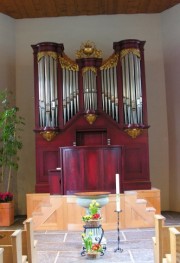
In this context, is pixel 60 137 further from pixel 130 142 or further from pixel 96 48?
pixel 96 48

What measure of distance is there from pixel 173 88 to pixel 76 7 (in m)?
2.95

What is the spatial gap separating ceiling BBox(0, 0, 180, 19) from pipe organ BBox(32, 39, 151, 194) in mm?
1068

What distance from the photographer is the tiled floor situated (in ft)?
16.1

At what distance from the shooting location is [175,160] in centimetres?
924

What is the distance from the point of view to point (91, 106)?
8672mm

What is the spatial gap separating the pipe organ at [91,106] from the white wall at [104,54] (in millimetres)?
1013

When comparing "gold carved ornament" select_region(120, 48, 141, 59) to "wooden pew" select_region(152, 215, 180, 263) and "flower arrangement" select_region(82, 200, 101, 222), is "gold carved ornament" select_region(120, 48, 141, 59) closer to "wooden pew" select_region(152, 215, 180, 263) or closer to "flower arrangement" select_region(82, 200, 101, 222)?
"flower arrangement" select_region(82, 200, 101, 222)

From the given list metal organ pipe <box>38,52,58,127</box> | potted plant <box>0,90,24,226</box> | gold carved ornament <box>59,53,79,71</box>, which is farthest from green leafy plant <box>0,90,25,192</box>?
gold carved ornament <box>59,53,79,71</box>

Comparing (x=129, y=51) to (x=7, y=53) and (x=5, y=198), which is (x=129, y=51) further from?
Answer: (x=5, y=198)

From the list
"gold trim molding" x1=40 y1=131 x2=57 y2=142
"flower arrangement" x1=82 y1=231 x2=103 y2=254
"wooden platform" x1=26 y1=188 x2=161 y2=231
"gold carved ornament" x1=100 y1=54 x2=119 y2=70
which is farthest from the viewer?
"gold carved ornament" x1=100 y1=54 x2=119 y2=70

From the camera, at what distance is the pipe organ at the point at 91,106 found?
859 centimetres

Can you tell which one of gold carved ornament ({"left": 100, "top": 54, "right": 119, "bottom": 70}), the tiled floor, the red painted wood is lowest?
the tiled floor

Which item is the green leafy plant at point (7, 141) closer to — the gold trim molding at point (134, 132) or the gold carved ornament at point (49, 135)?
the gold carved ornament at point (49, 135)

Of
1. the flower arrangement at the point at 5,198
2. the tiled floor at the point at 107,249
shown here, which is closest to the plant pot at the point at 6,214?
the flower arrangement at the point at 5,198
